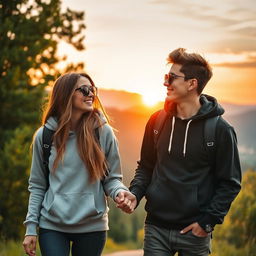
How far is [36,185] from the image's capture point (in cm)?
457

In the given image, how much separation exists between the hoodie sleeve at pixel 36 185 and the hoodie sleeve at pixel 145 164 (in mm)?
638

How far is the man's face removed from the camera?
4.57m

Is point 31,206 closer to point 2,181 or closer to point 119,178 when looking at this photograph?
point 119,178

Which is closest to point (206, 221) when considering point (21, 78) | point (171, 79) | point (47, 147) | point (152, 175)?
point (152, 175)

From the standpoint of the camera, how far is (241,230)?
1170 cm

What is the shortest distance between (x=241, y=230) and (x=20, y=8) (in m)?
7.61

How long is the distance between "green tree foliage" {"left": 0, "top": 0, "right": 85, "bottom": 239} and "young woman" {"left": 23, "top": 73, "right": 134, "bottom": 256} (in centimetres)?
915

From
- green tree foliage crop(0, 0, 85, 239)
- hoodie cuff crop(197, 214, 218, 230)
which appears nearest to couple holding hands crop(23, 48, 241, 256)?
hoodie cuff crop(197, 214, 218, 230)

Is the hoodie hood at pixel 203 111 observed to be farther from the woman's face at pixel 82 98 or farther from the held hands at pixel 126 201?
the woman's face at pixel 82 98

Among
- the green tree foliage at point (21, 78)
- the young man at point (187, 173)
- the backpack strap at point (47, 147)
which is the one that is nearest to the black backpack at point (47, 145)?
the backpack strap at point (47, 147)

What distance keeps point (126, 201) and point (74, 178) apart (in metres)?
0.39

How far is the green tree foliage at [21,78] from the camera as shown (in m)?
14.0

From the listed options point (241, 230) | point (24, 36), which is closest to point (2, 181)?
point (24, 36)

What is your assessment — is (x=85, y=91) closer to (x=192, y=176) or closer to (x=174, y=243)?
(x=192, y=176)
